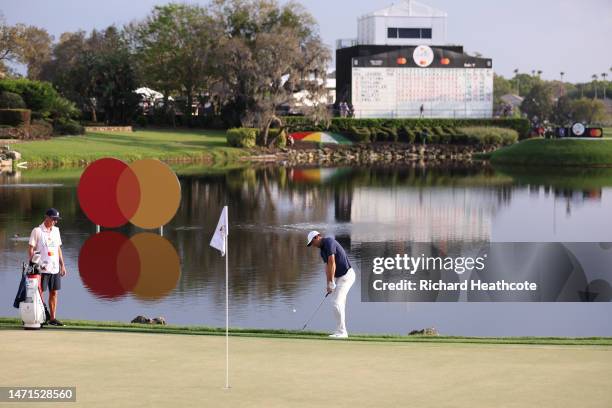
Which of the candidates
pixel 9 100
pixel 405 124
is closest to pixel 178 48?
pixel 405 124

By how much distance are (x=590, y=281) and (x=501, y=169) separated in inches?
2223

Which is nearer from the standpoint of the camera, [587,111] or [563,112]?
[587,111]

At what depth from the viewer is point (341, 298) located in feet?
57.4

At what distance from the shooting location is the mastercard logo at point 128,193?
34688 mm

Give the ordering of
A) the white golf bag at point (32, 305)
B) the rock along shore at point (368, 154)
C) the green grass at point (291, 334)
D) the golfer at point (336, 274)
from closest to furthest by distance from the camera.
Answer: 1. the green grass at point (291, 334)
2. the white golf bag at point (32, 305)
3. the golfer at point (336, 274)
4. the rock along shore at point (368, 154)

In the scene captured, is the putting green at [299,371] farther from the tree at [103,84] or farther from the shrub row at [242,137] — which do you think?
the tree at [103,84]

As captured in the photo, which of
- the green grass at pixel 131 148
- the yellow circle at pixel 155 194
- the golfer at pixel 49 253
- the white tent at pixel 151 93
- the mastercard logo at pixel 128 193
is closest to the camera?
the golfer at pixel 49 253

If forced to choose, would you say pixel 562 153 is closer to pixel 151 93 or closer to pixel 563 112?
pixel 151 93

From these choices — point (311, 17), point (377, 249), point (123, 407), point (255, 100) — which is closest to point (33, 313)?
point (123, 407)

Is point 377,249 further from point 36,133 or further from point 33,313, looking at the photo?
point 36,133

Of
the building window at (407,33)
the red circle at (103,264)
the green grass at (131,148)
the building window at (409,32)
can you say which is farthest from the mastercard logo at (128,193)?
the building window at (407,33)

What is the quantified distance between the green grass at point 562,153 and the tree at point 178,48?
25.5 metres

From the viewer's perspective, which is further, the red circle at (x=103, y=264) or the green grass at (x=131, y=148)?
the green grass at (x=131, y=148)

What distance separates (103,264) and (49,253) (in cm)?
1052
